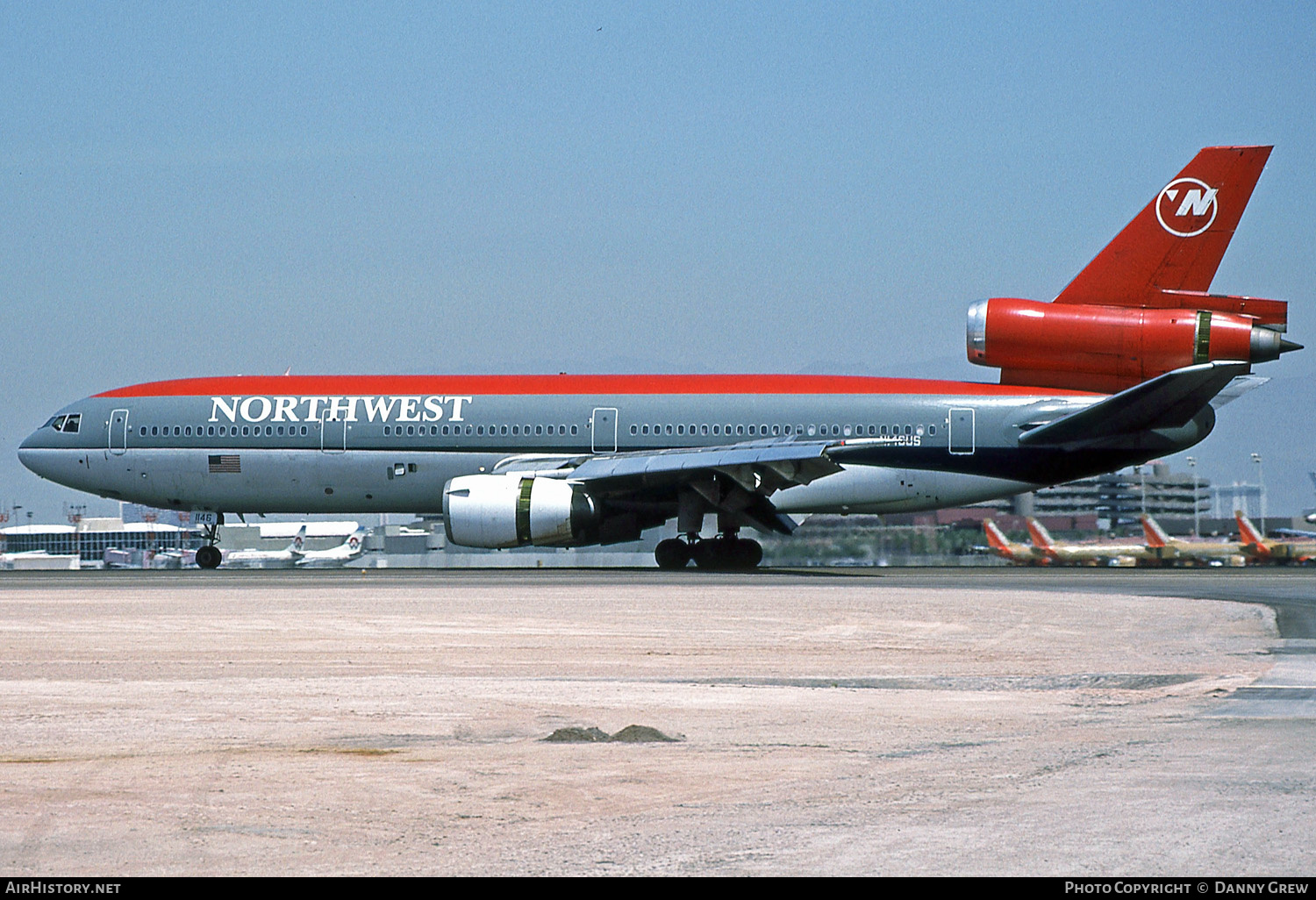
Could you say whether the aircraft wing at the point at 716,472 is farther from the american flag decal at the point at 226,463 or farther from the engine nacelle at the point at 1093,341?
the american flag decal at the point at 226,463

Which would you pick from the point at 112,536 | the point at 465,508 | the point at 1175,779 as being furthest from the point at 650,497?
the point at 112,536

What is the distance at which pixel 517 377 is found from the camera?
3391cm

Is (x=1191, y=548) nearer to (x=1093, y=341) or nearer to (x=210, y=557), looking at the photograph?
(x=1093, y=341)

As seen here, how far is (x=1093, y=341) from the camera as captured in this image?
99.4 feet

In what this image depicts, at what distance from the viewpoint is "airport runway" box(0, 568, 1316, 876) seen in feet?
20.7

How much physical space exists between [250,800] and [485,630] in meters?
9.85

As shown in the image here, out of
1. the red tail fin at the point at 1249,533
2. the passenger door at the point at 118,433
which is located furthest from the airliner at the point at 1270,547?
the passenger door at the point at 118,433

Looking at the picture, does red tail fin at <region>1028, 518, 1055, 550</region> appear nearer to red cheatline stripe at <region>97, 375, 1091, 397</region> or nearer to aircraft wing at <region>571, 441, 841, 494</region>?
red cheatline stripe at <region>97, 375, 1091, 397</region>

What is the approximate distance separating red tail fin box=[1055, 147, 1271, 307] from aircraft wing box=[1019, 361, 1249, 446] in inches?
99.0

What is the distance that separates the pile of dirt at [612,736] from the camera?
30.8 ft

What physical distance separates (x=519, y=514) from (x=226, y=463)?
9.05 metres

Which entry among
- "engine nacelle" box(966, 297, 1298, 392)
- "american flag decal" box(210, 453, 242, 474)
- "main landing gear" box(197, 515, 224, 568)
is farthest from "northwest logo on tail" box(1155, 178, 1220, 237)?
"main landing gear" box(197, 515, 224, 568)

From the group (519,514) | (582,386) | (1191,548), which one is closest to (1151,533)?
(1191,548)

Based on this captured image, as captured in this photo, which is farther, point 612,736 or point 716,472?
point 716,472
